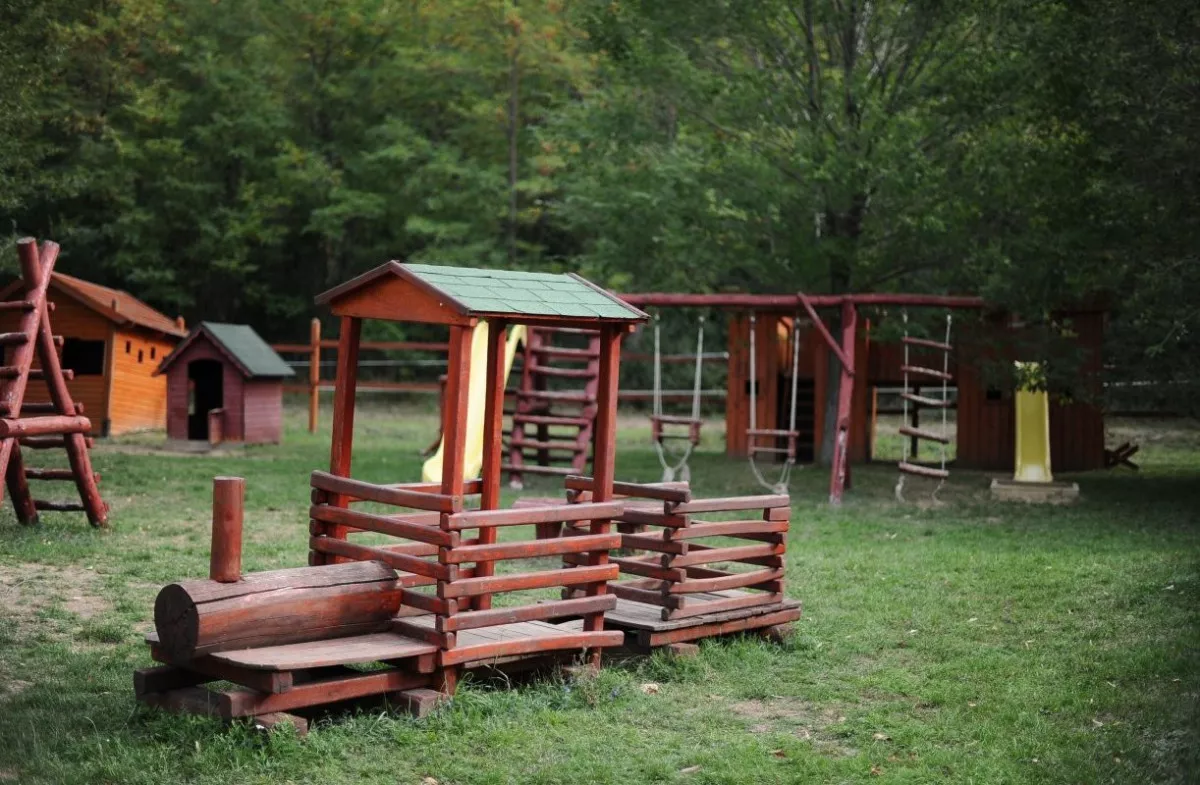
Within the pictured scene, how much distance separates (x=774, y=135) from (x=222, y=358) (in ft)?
31.1

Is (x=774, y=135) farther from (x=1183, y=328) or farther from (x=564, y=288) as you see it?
(x=564, y=288)

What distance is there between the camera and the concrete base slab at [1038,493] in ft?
54.3

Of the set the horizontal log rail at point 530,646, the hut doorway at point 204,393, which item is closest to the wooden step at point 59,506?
the horizontal log rail at point 530,646

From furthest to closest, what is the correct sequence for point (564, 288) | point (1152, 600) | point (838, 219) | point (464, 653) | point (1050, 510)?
point (838, 219) → point (1050, 510) → point (1152, 600) → point (564, 288) → point (464, 653)

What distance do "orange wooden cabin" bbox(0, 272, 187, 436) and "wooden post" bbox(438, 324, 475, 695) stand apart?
16.9m

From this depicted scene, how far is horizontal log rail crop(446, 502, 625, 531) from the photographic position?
23.4 feet

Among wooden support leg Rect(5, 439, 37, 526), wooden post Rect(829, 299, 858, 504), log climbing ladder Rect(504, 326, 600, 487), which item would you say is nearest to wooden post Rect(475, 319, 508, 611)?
wooden support leg Rect(5, 439, 37, 526)

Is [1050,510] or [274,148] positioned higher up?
[274,148]

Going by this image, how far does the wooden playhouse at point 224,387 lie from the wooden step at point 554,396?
5.05m

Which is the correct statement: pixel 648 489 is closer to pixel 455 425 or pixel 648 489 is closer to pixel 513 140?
pixel 455 425

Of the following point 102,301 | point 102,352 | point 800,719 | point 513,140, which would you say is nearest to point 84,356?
point 102,352

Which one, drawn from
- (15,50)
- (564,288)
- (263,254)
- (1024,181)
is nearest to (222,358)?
(15,50)

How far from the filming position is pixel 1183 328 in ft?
44.8

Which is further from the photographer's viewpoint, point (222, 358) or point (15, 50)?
point (222, 358)
